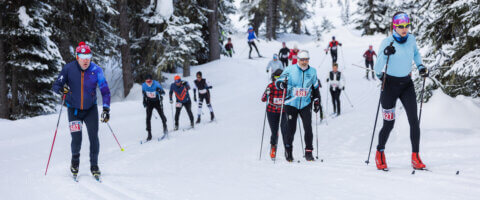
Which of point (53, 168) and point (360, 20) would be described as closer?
point (53, 168)

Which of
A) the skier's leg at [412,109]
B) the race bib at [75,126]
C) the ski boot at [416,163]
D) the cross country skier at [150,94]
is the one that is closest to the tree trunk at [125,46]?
the cross country skier at [150,94]

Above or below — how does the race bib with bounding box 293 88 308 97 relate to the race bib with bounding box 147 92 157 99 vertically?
above

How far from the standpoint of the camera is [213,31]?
22.1 metres

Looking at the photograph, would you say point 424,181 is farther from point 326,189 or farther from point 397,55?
point 397,55

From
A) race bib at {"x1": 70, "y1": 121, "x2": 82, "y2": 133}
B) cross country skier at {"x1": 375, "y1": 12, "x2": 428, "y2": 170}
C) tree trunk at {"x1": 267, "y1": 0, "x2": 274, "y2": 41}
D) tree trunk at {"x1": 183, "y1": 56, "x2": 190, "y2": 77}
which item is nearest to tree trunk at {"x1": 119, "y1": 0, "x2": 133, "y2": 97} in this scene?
tree trunk at {"x1": 183, "y1": 56, "x2": 190, "y2": 77}

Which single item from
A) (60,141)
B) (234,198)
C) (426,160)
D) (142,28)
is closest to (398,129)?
(426,160)

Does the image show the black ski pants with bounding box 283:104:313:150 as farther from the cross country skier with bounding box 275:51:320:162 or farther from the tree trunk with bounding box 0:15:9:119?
the tree trunk with bounding box 0:15:9:119

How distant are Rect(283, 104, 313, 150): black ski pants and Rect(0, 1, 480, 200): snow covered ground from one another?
404 millimetres

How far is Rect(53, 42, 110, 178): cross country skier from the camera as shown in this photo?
4.86 metres

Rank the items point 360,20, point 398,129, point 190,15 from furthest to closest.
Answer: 1. point 360,20
2. point 190,15
3. point 398,129

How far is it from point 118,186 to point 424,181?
393cm

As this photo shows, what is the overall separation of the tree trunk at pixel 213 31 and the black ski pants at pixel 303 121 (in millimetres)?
16256

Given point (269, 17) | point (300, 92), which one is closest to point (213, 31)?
point (269, 17)

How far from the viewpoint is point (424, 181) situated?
3.94 meters
